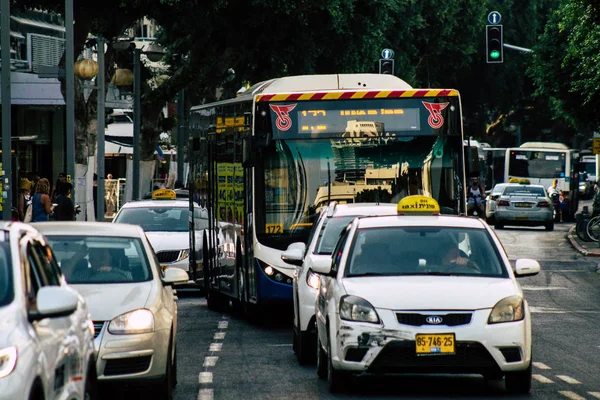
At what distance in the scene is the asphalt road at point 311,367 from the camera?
38.8ft

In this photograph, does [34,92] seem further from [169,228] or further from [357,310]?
[357,310]

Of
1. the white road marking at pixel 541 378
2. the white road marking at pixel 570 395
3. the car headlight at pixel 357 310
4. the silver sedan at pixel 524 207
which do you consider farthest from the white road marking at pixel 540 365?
the silver sedan at pixel 524 207

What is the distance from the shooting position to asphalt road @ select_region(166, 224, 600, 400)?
1181 centimetres

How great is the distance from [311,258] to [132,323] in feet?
14.9

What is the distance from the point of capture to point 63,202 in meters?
24.9

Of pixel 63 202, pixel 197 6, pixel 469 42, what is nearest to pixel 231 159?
pixel 63 202

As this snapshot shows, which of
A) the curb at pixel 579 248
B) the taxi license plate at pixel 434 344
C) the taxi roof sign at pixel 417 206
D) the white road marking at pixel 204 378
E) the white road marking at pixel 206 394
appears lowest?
the curb at pixel 579 248

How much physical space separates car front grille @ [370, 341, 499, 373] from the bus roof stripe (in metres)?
7.32

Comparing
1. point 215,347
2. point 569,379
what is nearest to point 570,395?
point 569,379

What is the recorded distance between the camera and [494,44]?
3316 cm

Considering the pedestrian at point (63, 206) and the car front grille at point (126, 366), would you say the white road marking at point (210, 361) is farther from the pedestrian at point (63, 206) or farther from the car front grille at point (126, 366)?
the pedestrian at point (63, 206)

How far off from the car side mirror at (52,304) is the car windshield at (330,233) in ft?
28.4

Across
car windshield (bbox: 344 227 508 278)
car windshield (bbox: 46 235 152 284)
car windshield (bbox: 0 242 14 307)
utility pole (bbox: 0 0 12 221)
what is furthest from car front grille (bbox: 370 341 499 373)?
utility pole (bbox: 0 0 12 221)

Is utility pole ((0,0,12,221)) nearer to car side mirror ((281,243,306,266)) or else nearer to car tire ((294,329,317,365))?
car side mirror ((281,243,306,266))
